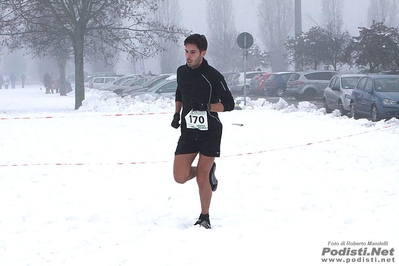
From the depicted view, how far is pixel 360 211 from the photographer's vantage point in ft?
22.6

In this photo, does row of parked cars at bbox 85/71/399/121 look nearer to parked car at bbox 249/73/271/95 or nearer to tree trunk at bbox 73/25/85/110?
tree trunk at bbox 73/25/85/110

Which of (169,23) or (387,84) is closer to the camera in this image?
(387,84)

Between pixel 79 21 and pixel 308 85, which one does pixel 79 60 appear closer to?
pixel 79 21

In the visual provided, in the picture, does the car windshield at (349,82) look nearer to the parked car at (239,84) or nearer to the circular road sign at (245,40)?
the circular road sign at (245,40)

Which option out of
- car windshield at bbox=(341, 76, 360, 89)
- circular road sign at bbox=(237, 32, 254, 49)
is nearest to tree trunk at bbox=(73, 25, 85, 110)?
circular road sign at bbox=(237, 32, 254, 49)

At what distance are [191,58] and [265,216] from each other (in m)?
1.82

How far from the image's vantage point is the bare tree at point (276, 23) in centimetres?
7156

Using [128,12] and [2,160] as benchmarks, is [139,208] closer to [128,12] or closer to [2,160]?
[2,160]

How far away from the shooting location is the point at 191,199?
7.73 m

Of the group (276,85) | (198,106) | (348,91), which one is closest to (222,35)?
(276,85)

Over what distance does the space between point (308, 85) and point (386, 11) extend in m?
45.2

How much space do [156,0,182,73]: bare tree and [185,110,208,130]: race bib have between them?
6336 cm

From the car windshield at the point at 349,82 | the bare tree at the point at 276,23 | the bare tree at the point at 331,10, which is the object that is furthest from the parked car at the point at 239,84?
the bare tree at the point at 331,10

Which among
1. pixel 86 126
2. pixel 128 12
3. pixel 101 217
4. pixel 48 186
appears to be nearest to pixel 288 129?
pixel 86 126
